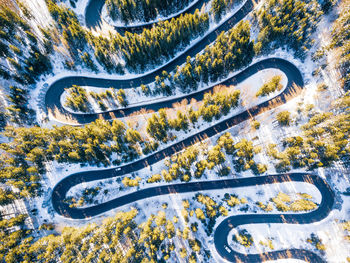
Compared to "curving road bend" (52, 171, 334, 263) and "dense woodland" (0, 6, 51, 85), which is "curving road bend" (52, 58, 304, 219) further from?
"dense woodland" (0, 6, 51, 85)

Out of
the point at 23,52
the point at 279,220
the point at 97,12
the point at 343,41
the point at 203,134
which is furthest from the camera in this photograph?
the point at 97,12

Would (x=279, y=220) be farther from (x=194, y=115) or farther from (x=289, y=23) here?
(x=289, y=23)

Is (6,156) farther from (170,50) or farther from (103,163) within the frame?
(170,50)

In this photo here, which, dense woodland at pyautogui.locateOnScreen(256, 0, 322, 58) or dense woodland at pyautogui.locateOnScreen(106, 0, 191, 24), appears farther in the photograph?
dense woodland at pyautogui.locateOnScreen(106, 0, 191, 24)

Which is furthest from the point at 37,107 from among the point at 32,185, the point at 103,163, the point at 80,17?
the point at 80,17

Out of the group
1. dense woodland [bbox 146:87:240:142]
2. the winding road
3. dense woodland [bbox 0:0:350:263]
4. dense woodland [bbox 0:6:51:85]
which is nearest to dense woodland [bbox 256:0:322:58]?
dense woodland [bbox 0:0:350:263]

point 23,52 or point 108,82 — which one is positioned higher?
point 23,52

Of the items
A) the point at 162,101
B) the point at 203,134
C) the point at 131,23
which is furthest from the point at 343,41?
the point at 131,23
